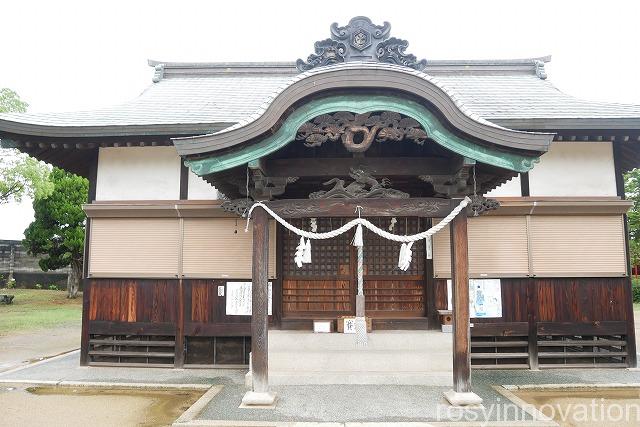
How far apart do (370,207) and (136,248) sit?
5221mm

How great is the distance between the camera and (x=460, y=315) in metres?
6.21

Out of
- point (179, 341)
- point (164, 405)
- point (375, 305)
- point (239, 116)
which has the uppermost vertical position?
point (239, 116)

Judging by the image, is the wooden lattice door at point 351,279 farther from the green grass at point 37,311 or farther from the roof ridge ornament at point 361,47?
→ the green grass at point 37,311

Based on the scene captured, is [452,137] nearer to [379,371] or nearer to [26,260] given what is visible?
→ [379,371]

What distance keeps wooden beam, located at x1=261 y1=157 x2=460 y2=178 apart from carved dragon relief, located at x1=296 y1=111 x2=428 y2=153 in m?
0.52

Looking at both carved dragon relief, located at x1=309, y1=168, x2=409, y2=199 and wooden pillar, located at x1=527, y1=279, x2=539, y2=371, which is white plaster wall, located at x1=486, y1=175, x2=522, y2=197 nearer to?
wooden pillar, located at x1=527, y1=279, x2=539, y2=371

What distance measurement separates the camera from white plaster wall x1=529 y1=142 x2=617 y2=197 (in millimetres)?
8938

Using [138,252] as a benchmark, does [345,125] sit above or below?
above

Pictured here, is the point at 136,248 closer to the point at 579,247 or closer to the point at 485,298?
the point at 485,298

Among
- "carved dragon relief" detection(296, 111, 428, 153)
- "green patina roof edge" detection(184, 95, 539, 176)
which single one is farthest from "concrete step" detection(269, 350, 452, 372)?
"carved dragon relief" detection(296, 111, 428, 153)

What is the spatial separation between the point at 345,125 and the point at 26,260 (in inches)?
1237

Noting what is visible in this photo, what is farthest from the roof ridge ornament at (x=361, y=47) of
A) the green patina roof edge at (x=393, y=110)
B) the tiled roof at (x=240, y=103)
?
the green patina roof edge at (x=393, y=110)

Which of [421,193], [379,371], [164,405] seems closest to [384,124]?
[421,193]

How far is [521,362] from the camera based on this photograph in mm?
8734
